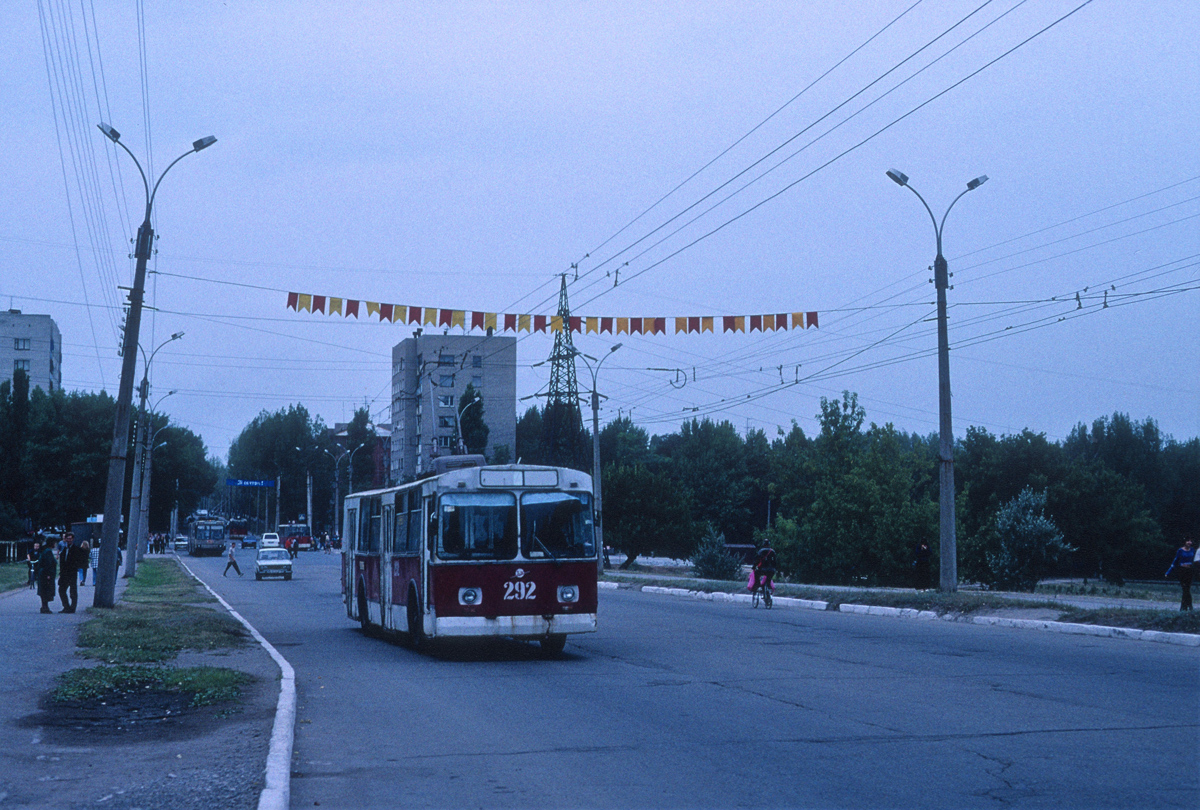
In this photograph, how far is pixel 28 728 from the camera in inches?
385

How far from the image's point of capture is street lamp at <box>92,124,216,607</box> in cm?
2498

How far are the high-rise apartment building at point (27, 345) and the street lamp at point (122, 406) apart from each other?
97.6m

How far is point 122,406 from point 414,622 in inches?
412

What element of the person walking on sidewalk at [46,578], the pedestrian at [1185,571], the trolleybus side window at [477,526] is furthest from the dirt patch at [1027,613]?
the person walking on sidewalk at [46,578]

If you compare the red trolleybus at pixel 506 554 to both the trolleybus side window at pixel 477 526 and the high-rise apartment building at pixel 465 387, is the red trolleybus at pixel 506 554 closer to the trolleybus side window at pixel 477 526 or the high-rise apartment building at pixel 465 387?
the trolleybus side window at pixel 477 526

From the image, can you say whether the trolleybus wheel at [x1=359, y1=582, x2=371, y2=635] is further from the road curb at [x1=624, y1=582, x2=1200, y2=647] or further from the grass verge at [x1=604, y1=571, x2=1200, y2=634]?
the grass verge at [x1=604, y1=571, x2=1200, y2=634]

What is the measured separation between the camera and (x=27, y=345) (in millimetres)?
115625

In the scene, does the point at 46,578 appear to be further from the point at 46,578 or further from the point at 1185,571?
the point at 1185,571

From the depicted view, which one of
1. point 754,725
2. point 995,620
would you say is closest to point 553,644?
point 754,725

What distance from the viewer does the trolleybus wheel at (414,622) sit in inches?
723

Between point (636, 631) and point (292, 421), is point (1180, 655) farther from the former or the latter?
point (292, 421)

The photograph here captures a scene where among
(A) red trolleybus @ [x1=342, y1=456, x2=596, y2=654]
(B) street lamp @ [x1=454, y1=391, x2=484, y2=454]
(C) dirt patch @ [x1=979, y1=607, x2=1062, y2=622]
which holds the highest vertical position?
(B) street lamp @ [x1=454, y1=391, x2=484, y2=454]

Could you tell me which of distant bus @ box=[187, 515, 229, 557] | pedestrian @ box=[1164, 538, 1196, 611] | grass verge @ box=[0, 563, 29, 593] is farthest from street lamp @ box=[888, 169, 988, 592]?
distant bus @ box=[187, 515, 229, 557]

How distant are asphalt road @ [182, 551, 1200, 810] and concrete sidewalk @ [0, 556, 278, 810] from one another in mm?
460
